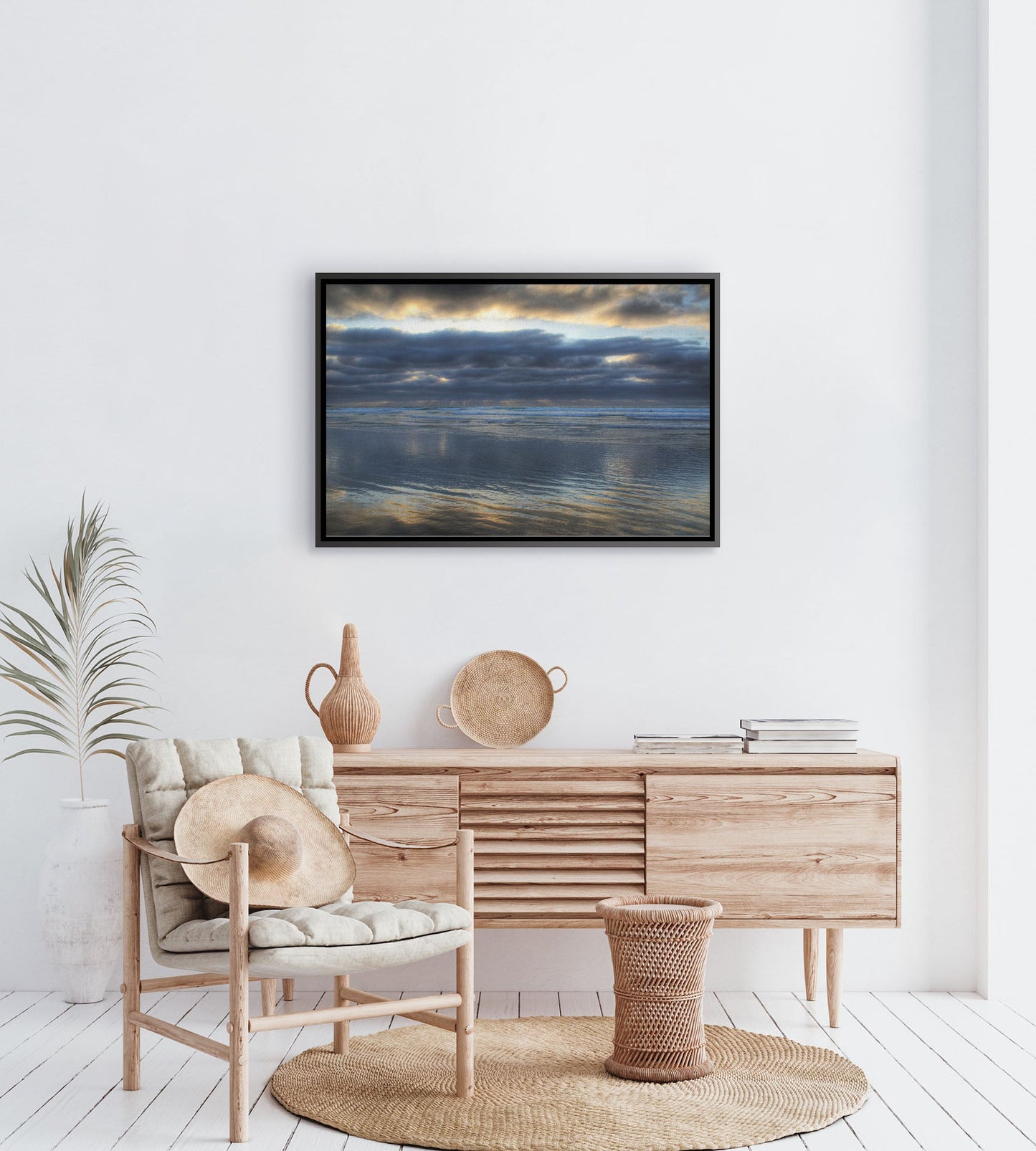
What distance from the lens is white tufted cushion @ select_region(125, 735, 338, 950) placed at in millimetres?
2719

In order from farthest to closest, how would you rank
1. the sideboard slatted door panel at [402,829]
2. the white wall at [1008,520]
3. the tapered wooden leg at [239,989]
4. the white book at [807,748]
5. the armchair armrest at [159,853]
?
1. the white wall at [1008,520]
2. the white book at [807,748]
3. the sideboard slatted door panel at [402,829]
4. the armchair armrest at [159,853]
5. the tapered wooden leg at [239,989]

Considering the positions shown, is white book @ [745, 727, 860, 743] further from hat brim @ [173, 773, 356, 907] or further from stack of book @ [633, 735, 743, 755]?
hat brim @ [173, 773, 356, 907]

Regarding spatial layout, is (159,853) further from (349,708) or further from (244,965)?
(349,708)

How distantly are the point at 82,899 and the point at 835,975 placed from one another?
2130 millimetres

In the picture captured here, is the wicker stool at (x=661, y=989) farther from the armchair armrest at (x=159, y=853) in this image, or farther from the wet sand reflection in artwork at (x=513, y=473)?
the wet sand reflection in artwork at (x=513, y=473)

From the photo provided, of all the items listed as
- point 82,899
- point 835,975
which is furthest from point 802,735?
point 82,899

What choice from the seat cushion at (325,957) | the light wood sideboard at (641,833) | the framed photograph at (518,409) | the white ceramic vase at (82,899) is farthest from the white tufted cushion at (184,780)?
the framed photograph at (518,409)

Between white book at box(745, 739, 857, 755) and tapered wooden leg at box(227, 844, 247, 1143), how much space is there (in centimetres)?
152

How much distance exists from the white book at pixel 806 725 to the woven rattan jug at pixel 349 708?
1095 mm

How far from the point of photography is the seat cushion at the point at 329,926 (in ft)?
8.05

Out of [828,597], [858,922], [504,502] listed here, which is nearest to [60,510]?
[504,502]

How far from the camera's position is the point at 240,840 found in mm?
2742

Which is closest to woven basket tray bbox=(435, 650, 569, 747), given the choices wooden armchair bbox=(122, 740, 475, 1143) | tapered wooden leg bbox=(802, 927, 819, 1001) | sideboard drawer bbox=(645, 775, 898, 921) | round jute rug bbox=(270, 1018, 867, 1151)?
sideboard drawer bbox=(645, 775, 898, 921)

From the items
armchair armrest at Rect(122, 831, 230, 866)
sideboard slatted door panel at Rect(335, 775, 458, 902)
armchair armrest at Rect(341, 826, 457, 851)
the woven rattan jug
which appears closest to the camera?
armchair armrest at Rect(122, 831, 230, 866)
